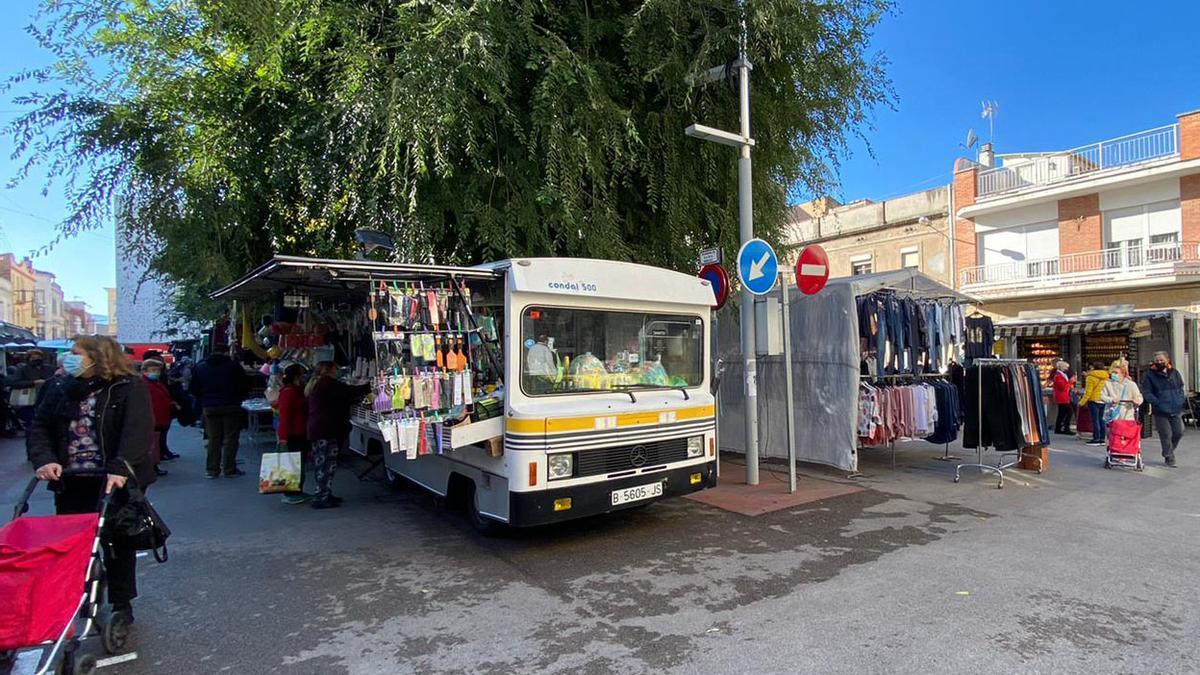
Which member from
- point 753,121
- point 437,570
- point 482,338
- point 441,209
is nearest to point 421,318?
point 482,338

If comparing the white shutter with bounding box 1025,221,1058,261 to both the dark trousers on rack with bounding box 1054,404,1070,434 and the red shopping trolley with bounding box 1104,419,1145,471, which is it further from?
the red shopping trolley with bounding box 1104,419,1145,471

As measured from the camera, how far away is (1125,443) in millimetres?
9102

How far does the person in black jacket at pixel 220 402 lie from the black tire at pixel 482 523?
507 cm

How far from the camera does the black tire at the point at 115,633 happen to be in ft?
12.4

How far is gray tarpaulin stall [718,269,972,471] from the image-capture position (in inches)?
335

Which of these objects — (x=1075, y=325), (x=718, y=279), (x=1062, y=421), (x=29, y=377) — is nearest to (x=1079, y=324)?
(x=1075, y=325)

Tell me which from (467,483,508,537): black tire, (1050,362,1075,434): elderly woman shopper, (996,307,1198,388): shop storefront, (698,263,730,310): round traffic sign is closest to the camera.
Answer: (467,483,508,537): black tire

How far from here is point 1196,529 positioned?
615cm

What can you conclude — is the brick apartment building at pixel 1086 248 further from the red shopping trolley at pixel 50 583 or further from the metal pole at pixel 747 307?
the red shopping trolley at pixel 50 583

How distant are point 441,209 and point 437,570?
15.3 ft

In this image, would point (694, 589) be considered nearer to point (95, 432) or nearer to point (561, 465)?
point (561, 465)

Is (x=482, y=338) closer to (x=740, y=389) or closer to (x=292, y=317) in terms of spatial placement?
(x=292, y=317)

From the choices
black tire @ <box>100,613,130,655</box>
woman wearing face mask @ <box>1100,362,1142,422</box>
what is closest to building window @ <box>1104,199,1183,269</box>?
woman wearing face mask @ <box>1100,362,1142,422</box>

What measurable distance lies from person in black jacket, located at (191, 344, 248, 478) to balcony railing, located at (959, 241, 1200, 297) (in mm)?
23130
